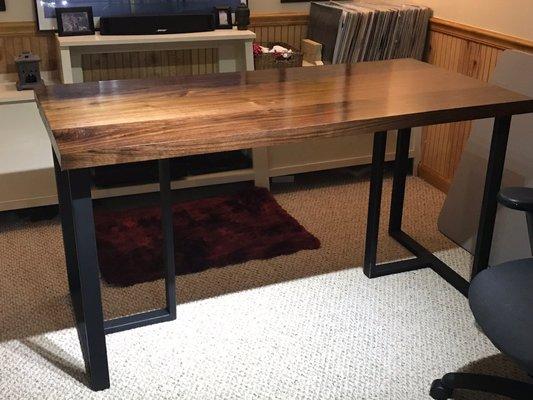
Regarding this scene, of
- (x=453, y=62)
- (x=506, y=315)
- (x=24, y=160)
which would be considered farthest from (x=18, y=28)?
(x=506, y=315)

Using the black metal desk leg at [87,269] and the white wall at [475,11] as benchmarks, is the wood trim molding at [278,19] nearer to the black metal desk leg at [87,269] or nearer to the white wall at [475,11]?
the white wall at [475,11]

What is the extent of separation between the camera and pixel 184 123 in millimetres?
1683

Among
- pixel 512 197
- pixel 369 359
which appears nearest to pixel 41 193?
pixel 369 359

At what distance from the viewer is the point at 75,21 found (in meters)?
2.78

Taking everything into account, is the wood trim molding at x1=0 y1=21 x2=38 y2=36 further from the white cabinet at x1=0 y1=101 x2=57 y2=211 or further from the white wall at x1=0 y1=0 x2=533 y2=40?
the white cabinet at x1=0 y1=101 x2=57 y2=211

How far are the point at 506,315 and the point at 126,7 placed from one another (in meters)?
2.24

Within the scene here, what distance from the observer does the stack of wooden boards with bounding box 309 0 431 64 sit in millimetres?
3006

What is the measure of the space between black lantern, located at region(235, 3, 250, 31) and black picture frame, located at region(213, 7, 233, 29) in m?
0.03

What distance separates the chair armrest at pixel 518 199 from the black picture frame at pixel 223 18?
1.78 metres

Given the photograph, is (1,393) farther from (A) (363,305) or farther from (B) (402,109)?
(B) (402,109)

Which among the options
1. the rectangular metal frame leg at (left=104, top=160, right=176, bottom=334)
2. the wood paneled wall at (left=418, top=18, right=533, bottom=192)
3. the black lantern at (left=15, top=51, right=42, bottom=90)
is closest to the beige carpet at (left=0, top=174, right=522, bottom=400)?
the rectangular metal frame leg at (left=104, top=160, right=176, bottom=334)

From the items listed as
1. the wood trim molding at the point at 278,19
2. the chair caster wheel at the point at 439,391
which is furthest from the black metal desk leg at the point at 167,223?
the wood trim molding at the point at 278,19

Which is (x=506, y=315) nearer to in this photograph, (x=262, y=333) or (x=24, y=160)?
(x=262, y=333)

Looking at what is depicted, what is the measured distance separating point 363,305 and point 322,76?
84 centimetres
